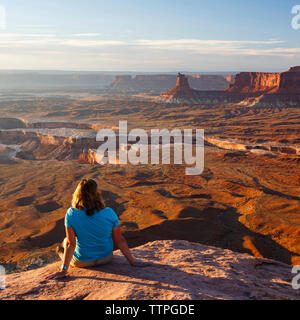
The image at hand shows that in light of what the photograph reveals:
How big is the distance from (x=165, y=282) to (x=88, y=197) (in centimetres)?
149

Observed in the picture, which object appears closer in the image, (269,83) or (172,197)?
(172,197)

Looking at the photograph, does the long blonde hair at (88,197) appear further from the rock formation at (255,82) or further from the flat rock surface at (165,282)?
the rock formation at (255,82)

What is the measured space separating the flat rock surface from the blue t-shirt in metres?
0.23

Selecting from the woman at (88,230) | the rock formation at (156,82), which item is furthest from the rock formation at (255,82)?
the woman at (88,230)

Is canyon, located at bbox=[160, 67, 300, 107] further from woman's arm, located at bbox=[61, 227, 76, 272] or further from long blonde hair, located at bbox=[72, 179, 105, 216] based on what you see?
woman's arm, located at bbox=[61, 227, 76, 272]

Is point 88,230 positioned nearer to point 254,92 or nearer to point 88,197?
point 88,197

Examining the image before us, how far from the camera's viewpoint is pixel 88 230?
13.1 feet

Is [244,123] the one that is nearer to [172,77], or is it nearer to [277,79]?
[277,79]

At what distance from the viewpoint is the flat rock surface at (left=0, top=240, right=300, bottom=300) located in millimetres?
3477

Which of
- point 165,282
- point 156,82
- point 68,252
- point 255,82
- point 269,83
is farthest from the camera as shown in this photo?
point 156,82

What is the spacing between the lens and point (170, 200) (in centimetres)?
1639

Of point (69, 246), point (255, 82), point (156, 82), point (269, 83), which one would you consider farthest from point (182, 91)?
point (156, 82)

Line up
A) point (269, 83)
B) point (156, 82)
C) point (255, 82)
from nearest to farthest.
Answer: point (269, 83)
point (255, 82)
point (156, 82)

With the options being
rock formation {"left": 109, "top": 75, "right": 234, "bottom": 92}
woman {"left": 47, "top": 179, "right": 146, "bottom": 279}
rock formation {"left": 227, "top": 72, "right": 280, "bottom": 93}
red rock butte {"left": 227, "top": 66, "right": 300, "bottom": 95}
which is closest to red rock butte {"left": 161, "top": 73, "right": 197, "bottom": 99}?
rock formation {"left": 227, "top": 72, "right": 280, "bottom": 93}
